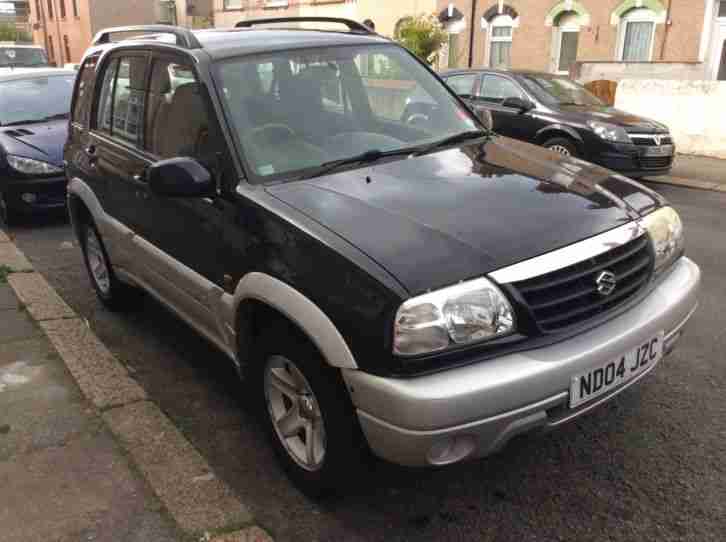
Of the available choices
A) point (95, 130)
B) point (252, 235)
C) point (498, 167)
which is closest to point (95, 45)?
point (95, 130)

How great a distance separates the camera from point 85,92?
16.2 ft

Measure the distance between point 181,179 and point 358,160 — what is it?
80cm

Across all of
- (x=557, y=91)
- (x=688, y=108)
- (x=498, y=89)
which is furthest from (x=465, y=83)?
(x=688, y=108)

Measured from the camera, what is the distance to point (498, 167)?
320 centimetres

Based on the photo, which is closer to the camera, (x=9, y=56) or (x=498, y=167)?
(x=498, y=167)

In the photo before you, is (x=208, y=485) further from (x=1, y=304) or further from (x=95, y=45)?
(x=95, y=45)

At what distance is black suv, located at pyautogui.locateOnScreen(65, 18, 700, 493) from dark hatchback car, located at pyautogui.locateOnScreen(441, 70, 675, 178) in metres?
5.71

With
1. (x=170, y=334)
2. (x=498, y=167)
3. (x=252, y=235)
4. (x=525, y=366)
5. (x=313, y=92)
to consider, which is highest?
(x=313, y=92)

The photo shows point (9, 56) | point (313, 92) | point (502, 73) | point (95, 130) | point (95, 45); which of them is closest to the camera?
point (313, 92)

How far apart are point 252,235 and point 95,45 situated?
3077mm

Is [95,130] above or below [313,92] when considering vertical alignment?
below

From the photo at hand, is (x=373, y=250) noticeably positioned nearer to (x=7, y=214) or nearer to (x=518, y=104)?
(x=7, y=214)

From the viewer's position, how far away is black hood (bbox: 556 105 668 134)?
363 inches

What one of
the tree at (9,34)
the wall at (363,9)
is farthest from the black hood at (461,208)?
the tree at (9,34)
